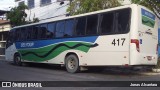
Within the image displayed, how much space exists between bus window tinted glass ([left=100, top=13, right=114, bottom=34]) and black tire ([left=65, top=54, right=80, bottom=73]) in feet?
7.34

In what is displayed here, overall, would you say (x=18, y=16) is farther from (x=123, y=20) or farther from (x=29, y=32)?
(x=123, y=20)

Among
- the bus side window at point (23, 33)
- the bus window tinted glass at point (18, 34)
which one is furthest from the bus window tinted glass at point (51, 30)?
the bus window tinted glass at point (18, 34)

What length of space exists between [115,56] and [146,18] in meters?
2.21

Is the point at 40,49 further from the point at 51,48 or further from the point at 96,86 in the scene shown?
the point at 96,86

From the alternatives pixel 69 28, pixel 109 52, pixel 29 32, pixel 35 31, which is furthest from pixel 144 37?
pixel 29 32

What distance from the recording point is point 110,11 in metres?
14.0

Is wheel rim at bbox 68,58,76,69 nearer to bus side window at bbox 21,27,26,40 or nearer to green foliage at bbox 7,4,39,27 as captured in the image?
bus side window at bbox 21,27,26,40

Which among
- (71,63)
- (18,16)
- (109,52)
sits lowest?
(71,63)

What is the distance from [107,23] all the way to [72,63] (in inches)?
118

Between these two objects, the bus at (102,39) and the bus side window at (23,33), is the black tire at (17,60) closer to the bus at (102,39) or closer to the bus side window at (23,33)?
the bus side window at (23,33)

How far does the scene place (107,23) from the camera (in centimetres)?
1404

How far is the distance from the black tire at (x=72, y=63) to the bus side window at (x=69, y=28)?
1117 mm

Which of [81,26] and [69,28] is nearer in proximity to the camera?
[81,26]

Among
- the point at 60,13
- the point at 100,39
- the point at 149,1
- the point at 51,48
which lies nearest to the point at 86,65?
the point at 100,39
